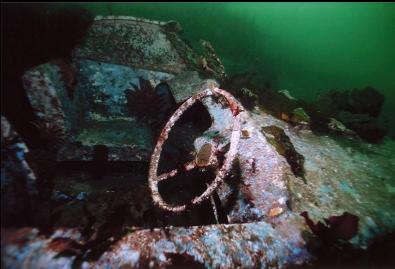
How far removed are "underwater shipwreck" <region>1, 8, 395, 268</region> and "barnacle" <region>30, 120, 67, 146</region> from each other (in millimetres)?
18

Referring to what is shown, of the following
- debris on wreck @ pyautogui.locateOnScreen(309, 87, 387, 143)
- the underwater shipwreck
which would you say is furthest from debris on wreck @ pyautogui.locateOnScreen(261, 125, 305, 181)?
debris on wreck @ pyautogui.locateOnScreen(309, 87, 387, 143)

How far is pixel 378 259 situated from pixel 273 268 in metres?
1.22

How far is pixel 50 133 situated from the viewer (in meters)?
4.35

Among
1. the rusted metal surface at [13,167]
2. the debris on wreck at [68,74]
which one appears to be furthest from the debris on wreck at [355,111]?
the rusted metal surface at [13,167]

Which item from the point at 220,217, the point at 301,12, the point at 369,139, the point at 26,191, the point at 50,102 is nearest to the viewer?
the point at 26,191

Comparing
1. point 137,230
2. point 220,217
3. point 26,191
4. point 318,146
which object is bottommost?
point 220,217

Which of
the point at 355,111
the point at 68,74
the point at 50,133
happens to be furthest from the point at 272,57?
the point at 50,133

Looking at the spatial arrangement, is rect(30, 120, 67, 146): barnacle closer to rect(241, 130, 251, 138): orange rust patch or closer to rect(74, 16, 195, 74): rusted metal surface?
rect(74, 16, 195, 74): rusted metal surface

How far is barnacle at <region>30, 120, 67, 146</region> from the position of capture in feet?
14.1

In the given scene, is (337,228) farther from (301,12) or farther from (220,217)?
(301,12)

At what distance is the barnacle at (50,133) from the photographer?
14.1ft

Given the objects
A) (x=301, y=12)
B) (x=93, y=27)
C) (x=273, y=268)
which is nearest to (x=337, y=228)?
(x=273, y=268)

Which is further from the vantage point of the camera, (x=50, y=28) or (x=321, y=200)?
(x=50, y=28)

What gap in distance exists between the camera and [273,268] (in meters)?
2.66
